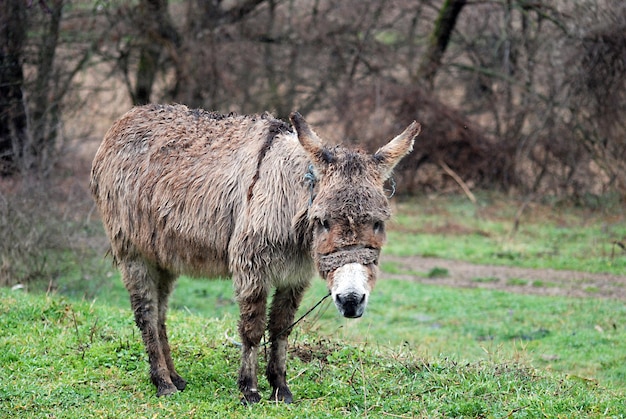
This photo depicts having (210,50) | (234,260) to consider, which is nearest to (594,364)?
(234,260)

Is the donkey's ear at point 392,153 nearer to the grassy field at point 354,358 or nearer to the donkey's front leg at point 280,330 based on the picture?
the donkey's front leg at point 280,330

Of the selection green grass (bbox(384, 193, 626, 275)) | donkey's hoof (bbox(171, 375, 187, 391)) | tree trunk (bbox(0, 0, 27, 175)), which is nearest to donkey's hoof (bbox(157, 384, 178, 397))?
donkey's hoof (bbox(171, 375, 187, 391))

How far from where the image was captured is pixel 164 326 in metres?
6.38

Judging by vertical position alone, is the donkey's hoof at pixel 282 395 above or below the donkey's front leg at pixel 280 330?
below

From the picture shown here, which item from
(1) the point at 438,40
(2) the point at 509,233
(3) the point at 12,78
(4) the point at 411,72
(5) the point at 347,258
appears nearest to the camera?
(5) the point at 347,258

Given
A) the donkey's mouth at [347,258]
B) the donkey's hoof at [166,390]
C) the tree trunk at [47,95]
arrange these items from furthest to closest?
the tree trunk at [47,95], the donkey's hoof at [166,390], the donkey's mouth at [347,258]

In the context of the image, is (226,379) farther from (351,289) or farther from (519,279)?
(519,279)

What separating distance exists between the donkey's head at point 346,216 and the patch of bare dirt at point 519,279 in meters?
7.52

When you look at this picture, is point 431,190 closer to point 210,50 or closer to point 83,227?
point 210,50

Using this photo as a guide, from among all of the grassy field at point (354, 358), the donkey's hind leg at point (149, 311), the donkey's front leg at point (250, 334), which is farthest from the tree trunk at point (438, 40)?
the donkey's front leg at point (250, 334)

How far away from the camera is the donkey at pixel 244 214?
16.6 feet

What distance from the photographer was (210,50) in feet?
61.4

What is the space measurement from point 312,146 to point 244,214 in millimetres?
690

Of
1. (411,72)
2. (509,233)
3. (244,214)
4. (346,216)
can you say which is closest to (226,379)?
(244,214)
